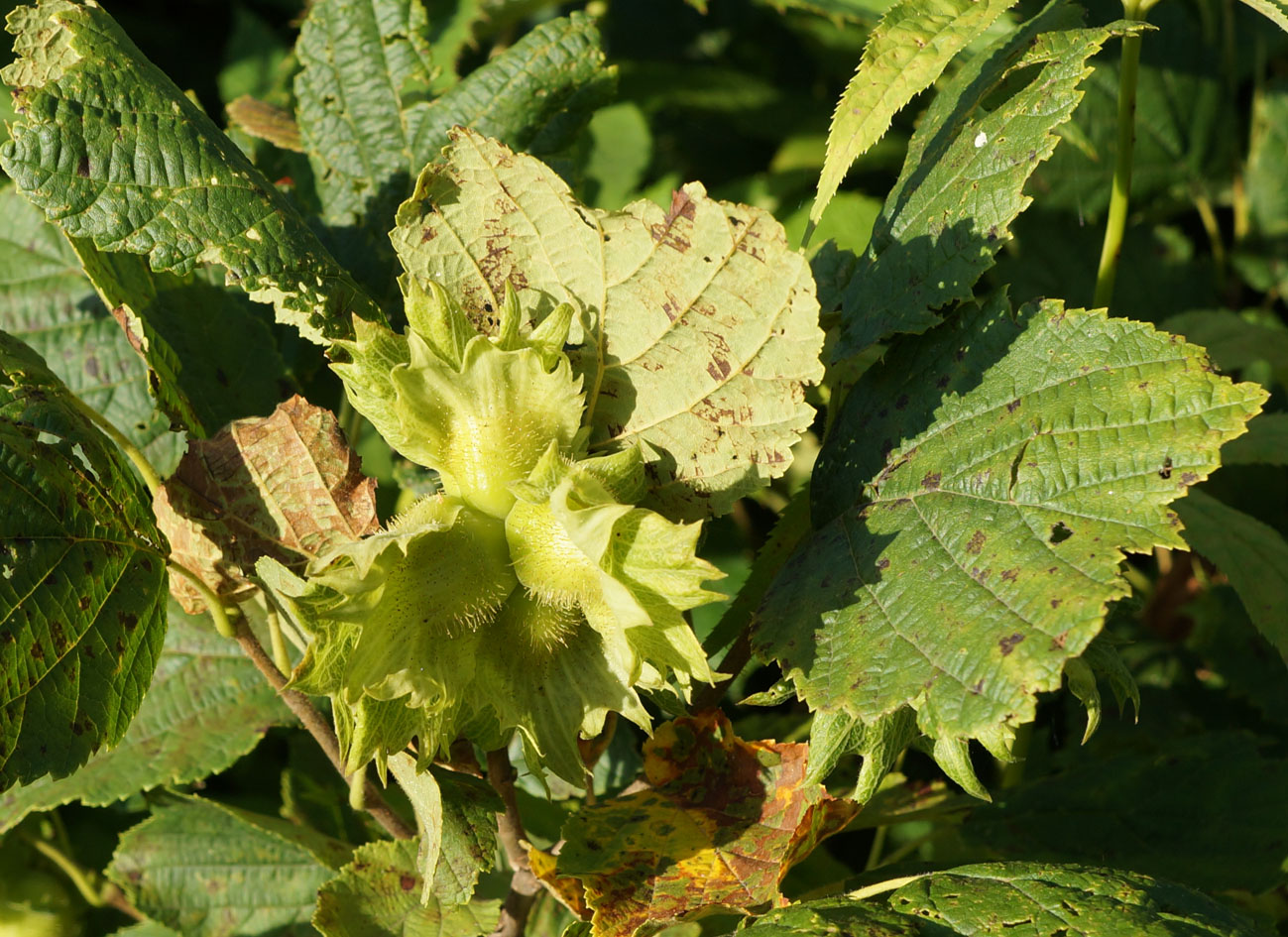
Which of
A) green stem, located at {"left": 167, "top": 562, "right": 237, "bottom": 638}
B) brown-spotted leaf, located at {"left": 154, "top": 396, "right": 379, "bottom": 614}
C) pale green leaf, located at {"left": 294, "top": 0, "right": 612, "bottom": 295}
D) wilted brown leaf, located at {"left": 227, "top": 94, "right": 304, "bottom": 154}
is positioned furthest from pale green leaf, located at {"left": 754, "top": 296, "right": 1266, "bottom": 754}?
wilted brown leaf, located at {"left": 227, "top": 94, "right": 304, "bottom": 154}

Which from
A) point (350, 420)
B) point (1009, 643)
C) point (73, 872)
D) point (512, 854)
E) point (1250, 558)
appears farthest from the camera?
point (73, 872)

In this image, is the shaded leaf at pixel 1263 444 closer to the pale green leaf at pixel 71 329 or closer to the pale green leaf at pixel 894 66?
the pale green leaf at pixel 894 66

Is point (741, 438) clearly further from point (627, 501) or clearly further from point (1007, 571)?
point (1007, 571)

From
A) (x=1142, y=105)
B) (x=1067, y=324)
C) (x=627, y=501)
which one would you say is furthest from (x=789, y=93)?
(x=627, y=501)

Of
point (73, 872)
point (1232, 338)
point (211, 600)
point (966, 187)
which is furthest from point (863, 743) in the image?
point (73, 872)

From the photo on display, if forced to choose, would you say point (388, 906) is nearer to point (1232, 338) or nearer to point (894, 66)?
point (894, 66)

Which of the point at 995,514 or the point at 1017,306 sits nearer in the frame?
the point at 995,514
